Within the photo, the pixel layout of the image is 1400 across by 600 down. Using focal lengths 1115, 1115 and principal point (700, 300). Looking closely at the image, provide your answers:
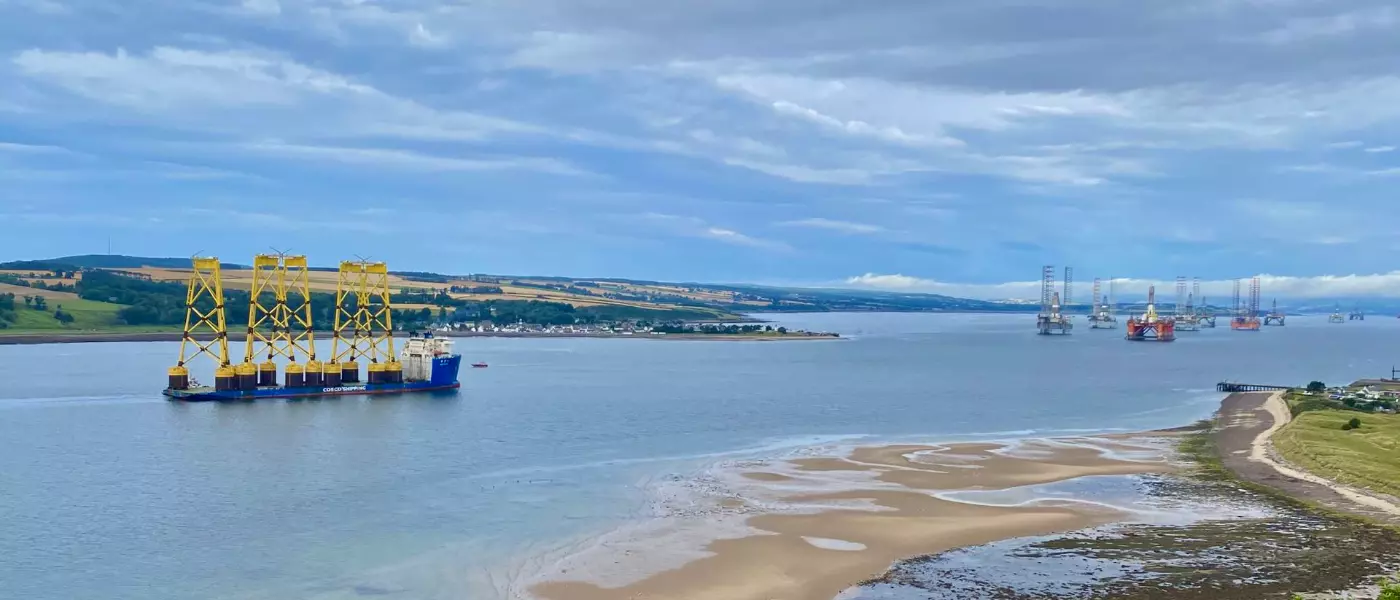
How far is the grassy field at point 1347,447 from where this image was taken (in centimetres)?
4056

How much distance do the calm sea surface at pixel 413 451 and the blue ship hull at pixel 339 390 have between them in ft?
6.74

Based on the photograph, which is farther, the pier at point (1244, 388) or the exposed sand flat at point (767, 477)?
the pier at point (1244, 388)

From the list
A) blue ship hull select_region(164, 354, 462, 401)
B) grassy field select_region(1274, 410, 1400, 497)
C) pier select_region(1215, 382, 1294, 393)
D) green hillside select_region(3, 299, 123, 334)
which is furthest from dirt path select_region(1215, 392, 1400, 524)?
green hillside select_region(3, 299, 123, 334)

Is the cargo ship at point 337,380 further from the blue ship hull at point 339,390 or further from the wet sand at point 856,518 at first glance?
the wet sand at point 856,518

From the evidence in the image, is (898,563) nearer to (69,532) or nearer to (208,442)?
(69,532)

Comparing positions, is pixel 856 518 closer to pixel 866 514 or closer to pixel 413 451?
pixel 866 514

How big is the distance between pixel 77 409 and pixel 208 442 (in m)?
18.5

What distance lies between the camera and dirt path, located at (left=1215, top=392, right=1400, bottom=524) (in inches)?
1420

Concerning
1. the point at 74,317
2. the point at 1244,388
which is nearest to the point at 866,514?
the point at 1244,388

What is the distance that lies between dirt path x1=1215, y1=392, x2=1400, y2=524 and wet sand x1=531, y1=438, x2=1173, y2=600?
3525 mm

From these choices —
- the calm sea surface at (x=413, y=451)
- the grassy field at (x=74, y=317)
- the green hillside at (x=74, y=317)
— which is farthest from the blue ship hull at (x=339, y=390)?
the green hillside at (x=74, y=317)

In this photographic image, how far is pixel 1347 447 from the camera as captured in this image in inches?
1865

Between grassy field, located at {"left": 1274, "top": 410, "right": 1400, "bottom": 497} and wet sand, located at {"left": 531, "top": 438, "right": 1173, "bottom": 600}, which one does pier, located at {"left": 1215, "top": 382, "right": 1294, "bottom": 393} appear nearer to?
grassy field, located at {"left": 1274, "top": 410, "right": 1400, "bottom": 497}

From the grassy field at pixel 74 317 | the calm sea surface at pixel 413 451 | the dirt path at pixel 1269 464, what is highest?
the grassy field at pixel 74 317
